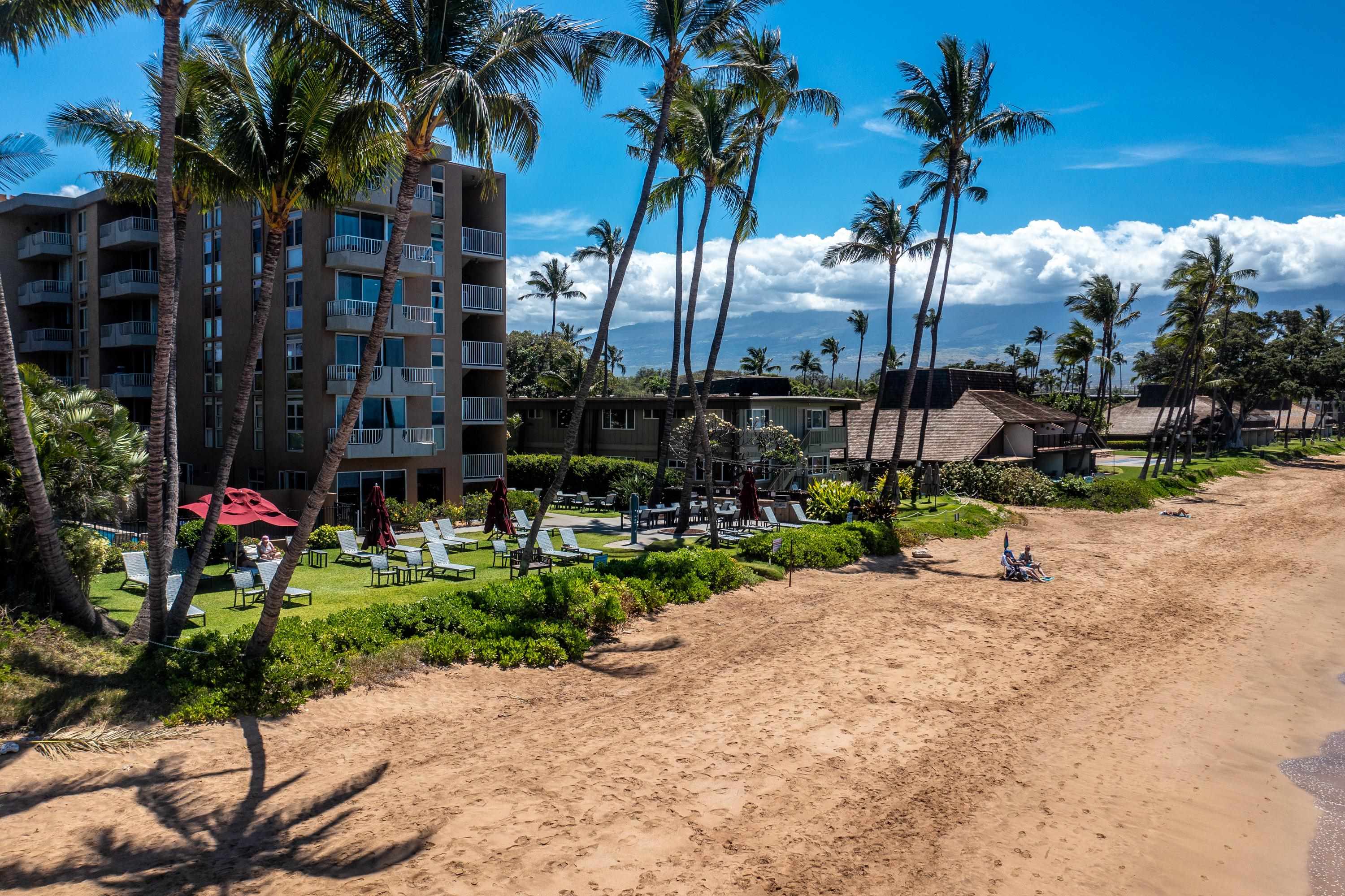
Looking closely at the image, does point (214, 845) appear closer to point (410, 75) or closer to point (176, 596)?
point (176, 596)

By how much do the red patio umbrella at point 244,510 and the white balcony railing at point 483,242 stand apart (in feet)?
52.6

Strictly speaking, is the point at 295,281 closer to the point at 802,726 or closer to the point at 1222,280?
the point at 802,726

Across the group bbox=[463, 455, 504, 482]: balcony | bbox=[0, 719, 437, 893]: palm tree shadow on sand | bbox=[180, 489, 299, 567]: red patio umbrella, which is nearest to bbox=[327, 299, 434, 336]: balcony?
bbox=[463, 455, 504, 482]: balcony

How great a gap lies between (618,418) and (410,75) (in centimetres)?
3148

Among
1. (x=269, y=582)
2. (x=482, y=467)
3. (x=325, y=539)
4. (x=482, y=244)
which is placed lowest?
(x=325, y=539)

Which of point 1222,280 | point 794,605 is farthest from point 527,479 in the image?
point 1222,280

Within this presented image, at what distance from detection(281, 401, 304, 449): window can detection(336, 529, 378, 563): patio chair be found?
8721 mm

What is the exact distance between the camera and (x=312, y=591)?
59.5ft

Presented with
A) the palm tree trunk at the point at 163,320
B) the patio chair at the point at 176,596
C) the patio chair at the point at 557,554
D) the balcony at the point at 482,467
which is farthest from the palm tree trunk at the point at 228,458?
the balcony at the point at 482,467

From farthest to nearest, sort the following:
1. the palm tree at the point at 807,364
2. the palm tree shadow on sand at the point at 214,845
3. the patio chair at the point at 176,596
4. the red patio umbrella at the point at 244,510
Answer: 1. the palm tree at the point at 807,364
2. the red patio umbrella at the point at 244,510
3. the patio chair at the point at 176,596
4. the palm tree shadow on sand at the point at 214,845

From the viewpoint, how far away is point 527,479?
40625 millimetres

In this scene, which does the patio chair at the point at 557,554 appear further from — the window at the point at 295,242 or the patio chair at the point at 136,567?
the window at the point at 295,242

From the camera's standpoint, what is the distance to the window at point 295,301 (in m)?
29.5

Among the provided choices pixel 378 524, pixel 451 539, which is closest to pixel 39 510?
pixel 378 524
